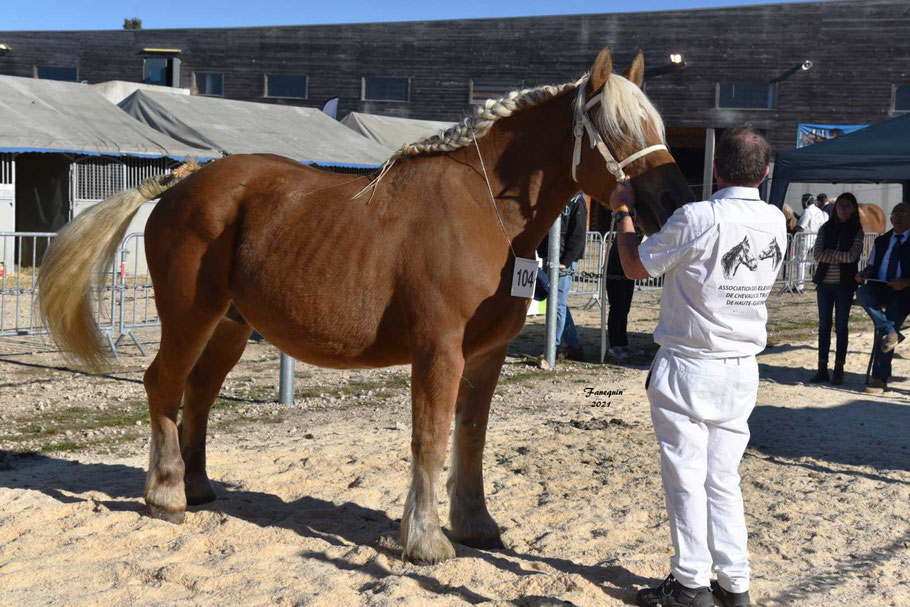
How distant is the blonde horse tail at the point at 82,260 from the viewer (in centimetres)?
481

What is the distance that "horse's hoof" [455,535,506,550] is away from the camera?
420cm

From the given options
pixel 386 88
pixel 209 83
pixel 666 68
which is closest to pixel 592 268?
pixel 666 68

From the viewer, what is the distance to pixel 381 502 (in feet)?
15.9

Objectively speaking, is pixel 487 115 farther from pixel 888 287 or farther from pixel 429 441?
pixel 888 287

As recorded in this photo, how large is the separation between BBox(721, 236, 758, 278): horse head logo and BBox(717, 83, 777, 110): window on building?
2885cm

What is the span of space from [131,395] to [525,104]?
5.09m

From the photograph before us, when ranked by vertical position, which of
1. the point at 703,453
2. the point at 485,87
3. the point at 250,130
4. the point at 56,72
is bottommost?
the point at 703,453

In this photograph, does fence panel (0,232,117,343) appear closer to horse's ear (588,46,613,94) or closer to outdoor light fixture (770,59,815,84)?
horse's ear (588,46,613,94)

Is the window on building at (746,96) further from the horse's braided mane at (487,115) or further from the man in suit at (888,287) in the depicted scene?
the horse's braided mane at (487,115)

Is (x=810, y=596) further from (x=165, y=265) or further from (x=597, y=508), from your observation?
(x=165, y=265)

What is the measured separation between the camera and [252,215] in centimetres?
421

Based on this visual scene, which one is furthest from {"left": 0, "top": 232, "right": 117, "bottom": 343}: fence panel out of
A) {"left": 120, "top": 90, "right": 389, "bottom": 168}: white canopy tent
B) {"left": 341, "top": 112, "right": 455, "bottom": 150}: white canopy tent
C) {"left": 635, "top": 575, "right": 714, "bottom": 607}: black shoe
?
{"left": 341, "top": 112, "right": 455, "bottom": 150}: white canopy tent

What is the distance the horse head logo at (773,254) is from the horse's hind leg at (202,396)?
8.77 feet

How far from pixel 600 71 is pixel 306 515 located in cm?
265
